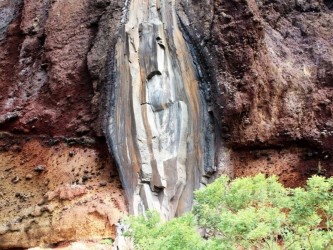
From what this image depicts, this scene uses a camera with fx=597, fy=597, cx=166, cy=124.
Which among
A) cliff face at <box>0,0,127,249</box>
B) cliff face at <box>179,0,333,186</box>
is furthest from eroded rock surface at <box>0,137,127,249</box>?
cliff face at <box>179,0,333,186</box>

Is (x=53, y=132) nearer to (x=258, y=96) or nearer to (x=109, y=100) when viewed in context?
(x=109, y=100)

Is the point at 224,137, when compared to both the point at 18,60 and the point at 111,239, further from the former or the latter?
the point at 18,60

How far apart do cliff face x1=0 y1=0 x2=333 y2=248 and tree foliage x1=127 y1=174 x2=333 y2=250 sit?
2.87 meters

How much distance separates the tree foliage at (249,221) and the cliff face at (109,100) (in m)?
2.87

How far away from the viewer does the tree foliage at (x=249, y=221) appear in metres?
6.05

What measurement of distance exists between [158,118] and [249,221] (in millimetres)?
4486

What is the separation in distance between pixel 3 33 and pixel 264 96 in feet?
19.6

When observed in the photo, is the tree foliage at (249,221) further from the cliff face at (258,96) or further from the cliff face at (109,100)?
the cliff face at (258,96)

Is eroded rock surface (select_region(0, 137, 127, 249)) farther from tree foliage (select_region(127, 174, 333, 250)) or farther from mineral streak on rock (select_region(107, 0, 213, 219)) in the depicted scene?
tree foliage (select_region(127, 174, 333, 250))

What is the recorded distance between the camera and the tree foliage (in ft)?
19.8

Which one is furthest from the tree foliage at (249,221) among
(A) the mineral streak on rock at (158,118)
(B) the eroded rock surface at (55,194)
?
(A) the mineral streak on rock at (158,118)

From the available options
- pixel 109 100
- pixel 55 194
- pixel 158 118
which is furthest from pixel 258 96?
pixel 55 194

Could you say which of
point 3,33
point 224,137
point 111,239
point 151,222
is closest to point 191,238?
point 151,222

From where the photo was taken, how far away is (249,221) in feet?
19.8
